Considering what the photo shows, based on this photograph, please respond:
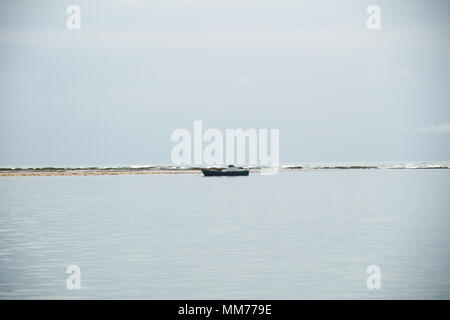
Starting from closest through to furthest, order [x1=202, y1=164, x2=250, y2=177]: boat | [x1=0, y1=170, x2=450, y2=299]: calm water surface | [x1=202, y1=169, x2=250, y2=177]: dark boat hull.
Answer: [x1=0, y1=170, x2=450, y2=299]: calm water surface
[x1=202, y1=164, x2=250, y2=177]: boat
[x1=202, y1=169, x2=250, y2=177]: dark boat hull

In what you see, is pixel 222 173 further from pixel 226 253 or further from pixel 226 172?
pixel 226 253

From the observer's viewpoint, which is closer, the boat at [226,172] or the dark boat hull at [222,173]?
the boat at [226,172]

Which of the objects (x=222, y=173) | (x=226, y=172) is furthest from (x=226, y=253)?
A: (x=222, y=173)

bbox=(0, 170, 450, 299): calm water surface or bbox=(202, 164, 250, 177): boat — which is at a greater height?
bbox=(202, 164, 250, 177): boat

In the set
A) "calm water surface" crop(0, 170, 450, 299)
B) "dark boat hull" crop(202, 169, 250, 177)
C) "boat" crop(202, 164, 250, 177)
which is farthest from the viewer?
"dark boat hull" crop(202, 169, 250, 177)

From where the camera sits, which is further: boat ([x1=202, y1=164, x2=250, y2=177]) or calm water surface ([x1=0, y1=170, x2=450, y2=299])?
boat ([x1=202, y1=164, x2=250, y2=177])

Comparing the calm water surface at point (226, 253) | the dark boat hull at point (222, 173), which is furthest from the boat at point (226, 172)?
the calm water surface at point (226, 253)

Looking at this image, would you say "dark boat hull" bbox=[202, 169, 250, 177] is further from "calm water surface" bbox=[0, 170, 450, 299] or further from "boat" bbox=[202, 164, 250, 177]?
"calm water surface" bbox=[0, 170, 450, 299]

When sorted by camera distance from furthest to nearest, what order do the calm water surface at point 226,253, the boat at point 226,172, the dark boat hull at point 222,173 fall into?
1. the dark boat hull at point 222,173
2. the boat at point 226,172
3. the calm water surface at point 226,253

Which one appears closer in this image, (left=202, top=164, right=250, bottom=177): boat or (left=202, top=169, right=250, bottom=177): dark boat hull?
(left=202, top=164, right=250, bottom=177): boat

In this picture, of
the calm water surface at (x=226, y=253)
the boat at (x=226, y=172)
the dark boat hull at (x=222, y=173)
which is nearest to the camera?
the calm water surface at (x=226, y=253)

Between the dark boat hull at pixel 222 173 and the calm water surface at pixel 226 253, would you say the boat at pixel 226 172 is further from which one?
the calm water surface at pixel 226 253

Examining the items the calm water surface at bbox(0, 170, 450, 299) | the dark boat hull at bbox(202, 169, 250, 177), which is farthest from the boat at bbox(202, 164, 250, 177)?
the calm water surface at bbox(0, 170, 450, 299)

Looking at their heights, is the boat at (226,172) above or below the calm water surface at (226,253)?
above
